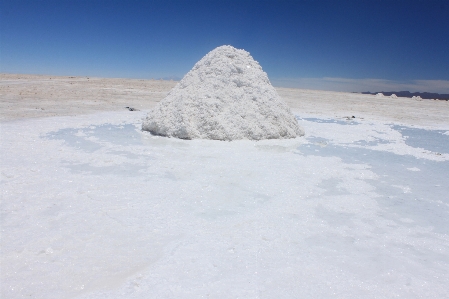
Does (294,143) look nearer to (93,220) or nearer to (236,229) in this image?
(236,229)

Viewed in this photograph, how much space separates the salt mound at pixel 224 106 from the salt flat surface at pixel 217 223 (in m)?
0.91

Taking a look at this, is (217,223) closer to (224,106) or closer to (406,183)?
(406,183)

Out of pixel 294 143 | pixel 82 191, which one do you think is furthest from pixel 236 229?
pixel 294 143

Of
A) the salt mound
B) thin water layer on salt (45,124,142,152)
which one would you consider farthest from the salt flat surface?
the salt mound

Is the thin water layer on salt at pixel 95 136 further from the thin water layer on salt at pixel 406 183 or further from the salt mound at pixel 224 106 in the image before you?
the thin water layer on salt at pixel 406 183

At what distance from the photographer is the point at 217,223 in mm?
2516

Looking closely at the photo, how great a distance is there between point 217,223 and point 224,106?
11.9 feet

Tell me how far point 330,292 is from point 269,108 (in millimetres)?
4487

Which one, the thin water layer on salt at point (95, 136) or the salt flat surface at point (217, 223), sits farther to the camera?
the thin water layer on salt at point (95, 136)

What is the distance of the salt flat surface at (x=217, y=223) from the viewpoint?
6.04 feet

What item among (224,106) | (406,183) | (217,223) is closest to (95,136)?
(224,106)

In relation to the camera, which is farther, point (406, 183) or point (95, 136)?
point (95, 136)

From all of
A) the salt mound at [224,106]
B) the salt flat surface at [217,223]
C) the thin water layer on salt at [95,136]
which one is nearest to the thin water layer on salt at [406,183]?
the salt flat surface at [217,223]

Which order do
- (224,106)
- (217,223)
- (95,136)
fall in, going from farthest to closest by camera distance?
(224,106)
(95,136)
(217,223)
